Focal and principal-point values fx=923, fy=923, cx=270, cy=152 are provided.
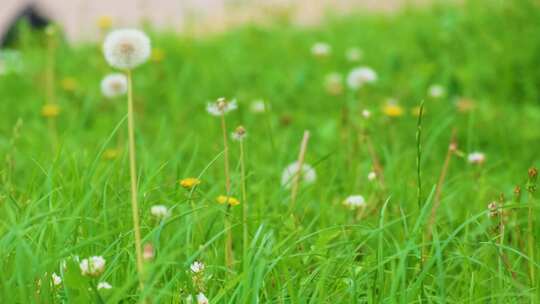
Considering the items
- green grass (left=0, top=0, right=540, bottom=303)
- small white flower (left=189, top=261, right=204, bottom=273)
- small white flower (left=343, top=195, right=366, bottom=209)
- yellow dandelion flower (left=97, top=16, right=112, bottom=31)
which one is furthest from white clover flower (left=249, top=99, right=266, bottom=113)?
small white flower (left=189, top=261, right=204, bottom=273)

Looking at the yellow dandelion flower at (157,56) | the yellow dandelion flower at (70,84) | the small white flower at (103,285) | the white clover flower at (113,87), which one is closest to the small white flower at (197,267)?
the small white flower at (103,285)

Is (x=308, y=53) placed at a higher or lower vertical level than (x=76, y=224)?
lower

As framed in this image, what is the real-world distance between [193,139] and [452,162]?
0.97 metres

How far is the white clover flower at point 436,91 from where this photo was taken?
3.88 m

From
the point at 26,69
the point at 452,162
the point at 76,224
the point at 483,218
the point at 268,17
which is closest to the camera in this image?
the point at 76,224

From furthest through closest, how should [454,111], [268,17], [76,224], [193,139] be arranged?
[268,17] < [454,111] < [193,139] < [76,224]

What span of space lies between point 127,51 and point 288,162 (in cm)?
131

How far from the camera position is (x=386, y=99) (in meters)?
4.04

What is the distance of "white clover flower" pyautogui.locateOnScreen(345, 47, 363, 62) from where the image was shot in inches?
184

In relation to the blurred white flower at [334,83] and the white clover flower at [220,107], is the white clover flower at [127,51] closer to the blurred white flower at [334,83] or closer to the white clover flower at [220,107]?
the white clover flower at [220,107]

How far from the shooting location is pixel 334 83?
13.5 ft

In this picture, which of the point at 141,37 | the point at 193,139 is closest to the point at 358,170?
the point at 193,139

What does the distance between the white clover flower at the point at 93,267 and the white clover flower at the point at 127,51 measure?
0.30 m

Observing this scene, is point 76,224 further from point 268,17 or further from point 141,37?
point 268,17
